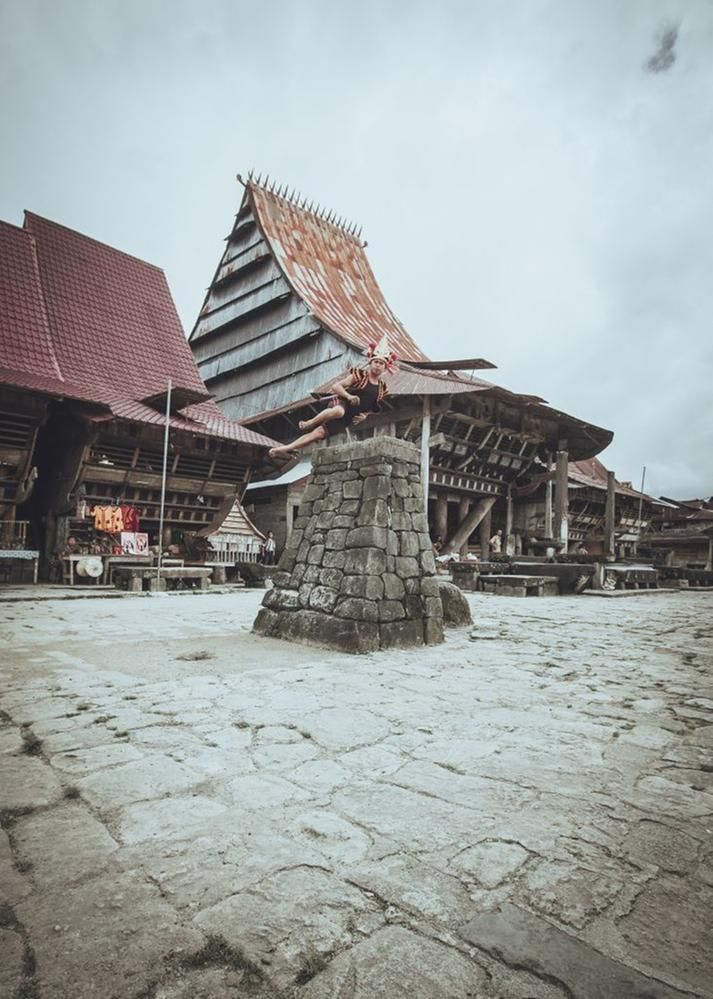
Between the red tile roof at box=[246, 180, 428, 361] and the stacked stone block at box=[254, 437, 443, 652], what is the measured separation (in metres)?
12.6

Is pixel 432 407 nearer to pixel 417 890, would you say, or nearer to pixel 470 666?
pixel 470 666

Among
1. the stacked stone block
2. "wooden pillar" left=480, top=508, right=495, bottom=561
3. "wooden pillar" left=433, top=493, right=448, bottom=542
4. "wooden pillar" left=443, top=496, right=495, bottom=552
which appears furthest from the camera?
"wooden pillar" left=480, top=508, right=495, bottom=561

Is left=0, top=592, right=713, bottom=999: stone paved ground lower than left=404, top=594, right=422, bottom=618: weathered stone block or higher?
lower

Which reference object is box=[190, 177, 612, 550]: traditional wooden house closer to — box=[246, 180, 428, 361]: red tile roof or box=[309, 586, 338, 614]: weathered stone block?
box=[246, 180, 428, 361]: red tile roof

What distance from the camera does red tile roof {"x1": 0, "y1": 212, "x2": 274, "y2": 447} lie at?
12688 mm

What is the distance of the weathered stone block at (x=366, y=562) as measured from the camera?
5.15 metres

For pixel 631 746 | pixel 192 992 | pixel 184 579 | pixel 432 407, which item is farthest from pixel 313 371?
pixel 192 992

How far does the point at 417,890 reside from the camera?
1.45 m

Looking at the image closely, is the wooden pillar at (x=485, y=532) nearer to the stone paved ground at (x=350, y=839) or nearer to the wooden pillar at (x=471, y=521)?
the wooden pillar at (x=471, y=521)

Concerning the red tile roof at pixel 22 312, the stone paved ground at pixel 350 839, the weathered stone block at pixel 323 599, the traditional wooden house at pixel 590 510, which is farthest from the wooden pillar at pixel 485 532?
the stone paved ground at pixel 350 839

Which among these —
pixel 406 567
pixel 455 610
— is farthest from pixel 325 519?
pixel 455 610

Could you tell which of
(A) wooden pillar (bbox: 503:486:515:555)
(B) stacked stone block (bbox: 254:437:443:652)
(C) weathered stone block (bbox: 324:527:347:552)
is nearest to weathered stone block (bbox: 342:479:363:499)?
(B) stacked stone block (bbox: 254:437:443:652)

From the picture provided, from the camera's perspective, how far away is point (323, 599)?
5328 millimetres

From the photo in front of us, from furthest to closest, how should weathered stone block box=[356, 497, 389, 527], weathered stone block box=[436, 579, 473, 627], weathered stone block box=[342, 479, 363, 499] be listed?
weathered stone block box=[436, 579, 473, 627], weathered stone block box=[342, 479, 363, 499], weathered stone block box=[356, 497, 389, 527]
